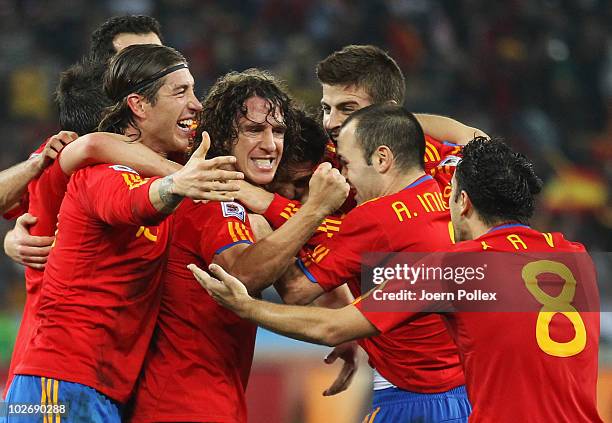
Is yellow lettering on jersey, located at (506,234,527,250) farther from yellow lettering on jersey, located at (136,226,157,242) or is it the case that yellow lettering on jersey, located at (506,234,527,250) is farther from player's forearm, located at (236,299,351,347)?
yellow lettering on jersey, located at (136,226,157,242)

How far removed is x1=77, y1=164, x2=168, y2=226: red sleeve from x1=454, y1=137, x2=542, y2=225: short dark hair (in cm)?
128

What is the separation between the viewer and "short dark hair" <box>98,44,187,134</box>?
4.50m

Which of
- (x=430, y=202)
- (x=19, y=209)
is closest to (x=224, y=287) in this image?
(x=430, y=202)

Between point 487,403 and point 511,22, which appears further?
point 511,22

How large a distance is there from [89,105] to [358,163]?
4.65 ft

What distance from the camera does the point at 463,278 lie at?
3.84m

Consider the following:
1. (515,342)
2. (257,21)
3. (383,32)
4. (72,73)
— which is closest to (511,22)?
(383,32)

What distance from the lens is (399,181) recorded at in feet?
15.0

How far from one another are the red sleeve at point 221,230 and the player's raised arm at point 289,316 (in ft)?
0.89

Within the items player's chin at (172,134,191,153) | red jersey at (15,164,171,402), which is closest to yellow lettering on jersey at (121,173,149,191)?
red jersey at (15,164,171,402)

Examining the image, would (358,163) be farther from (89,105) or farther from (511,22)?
(511,22)

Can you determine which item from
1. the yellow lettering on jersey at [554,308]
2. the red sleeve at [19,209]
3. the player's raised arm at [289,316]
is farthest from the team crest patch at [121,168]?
the yellow lettering on jersey at [554,308]

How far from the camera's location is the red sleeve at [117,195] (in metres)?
3.72

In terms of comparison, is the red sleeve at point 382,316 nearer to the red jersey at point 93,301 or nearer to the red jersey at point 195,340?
the red jersey at point 195,340
